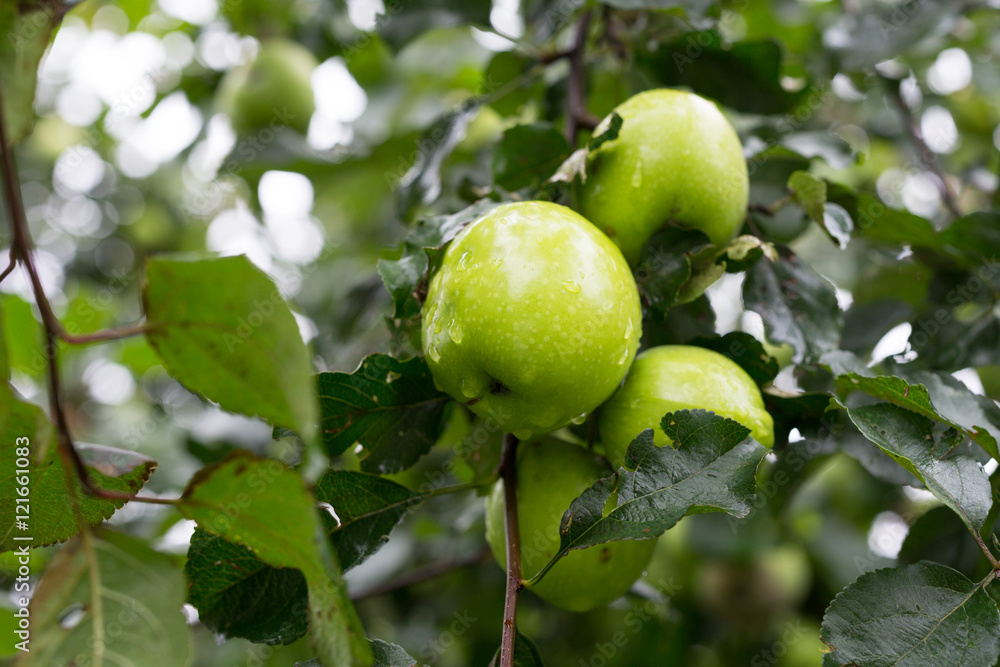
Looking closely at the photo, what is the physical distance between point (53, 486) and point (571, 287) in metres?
0.55

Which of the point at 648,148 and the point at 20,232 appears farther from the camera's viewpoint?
the point at 648,148

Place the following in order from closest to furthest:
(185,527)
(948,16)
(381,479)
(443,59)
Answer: (381,479)
(948,16)
(185,527)
(443,59)

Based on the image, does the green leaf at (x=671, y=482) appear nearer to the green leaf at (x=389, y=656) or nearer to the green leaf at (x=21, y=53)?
the green leaf at (x=389, y=656)

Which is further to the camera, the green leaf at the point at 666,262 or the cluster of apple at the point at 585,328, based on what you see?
the green leaf at the point at 666,262

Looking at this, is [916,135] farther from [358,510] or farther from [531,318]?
[358,510]

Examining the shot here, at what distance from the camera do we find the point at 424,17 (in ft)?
4.53

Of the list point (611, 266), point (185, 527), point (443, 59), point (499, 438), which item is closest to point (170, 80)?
point (443, 59)

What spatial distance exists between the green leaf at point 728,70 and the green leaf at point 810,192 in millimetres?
316

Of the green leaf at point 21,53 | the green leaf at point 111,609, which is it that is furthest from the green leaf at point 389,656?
the green leaf at point 21,53

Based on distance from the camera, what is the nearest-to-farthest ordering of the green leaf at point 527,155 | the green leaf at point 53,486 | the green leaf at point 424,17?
the green leaf at point 53,486 → the green leaf at point 527,155 → the green leaf at point 424,17

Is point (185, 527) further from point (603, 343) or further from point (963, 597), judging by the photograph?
point (963, 597)

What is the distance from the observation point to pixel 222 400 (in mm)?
608

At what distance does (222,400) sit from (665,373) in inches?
18.5

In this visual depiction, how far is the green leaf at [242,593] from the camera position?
31.7 inches
